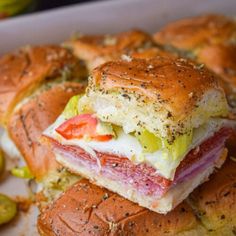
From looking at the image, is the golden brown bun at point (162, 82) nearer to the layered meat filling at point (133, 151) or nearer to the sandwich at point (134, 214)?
the layered meat filling at point (133, 151)

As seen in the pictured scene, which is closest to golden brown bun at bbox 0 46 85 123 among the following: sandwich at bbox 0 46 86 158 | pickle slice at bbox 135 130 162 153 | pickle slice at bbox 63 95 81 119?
sandwich at bbox 0 46 86 158

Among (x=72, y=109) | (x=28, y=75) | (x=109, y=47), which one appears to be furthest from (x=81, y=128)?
(x=109, y=47)

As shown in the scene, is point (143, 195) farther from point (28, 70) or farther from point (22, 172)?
point (28, 70)

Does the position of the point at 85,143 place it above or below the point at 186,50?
above

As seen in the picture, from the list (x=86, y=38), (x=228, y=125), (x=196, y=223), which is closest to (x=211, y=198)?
(x=196, y=223)

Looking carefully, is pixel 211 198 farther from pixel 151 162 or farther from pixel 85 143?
pixel 85 143

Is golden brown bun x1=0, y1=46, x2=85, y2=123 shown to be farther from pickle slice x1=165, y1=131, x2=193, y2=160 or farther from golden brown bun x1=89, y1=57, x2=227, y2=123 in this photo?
Result: pickle slice x1=165, y1=131, x2=193, y2=160
